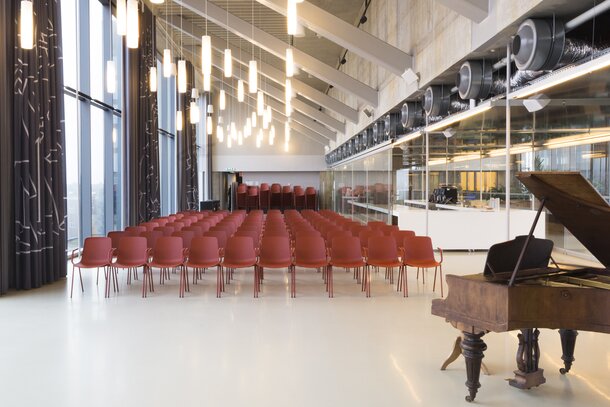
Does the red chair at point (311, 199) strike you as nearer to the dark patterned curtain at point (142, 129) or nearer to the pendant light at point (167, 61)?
the dark patterned curtain at point (142, 129)

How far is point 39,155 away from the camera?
7844 millimetres

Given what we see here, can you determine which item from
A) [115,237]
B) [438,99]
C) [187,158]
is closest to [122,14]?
[115,237]

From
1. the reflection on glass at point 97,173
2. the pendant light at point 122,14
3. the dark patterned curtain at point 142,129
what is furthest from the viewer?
the dark patterned curtain at point 142,129

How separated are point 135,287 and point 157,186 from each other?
24.3ft

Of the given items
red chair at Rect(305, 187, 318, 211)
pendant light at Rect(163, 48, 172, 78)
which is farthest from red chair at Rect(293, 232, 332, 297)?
red chair at Rect(305, 187, 318, 211)

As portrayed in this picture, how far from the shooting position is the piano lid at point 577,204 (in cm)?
324

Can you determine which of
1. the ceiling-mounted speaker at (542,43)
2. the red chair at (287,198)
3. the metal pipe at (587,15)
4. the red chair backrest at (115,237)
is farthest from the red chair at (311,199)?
the metal pipe at (587,15)

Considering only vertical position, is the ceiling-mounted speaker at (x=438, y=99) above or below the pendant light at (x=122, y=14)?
below

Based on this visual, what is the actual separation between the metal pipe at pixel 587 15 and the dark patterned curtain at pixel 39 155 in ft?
23.7

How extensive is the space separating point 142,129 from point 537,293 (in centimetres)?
1201

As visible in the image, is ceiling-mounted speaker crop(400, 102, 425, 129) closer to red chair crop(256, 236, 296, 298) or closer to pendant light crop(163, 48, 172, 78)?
red chair crop(256, 236, 296, 298)

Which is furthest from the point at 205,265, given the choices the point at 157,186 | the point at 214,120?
the point at 214,120

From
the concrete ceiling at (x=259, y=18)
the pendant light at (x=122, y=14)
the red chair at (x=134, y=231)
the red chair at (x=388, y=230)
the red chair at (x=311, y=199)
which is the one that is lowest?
the red chair at (x=388, y=230)

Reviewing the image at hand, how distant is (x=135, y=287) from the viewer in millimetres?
7883
